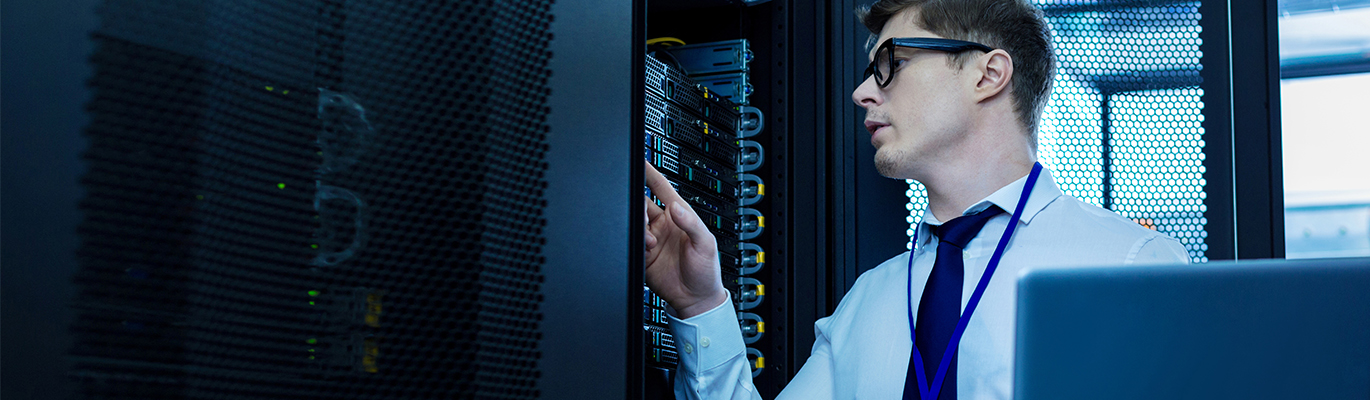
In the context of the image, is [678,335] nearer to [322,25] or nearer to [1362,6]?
[322,25]

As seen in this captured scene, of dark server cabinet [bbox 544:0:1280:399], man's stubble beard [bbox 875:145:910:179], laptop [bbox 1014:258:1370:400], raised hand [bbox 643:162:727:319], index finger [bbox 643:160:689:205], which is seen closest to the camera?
laptop [bbox 1014:258:1370:400]

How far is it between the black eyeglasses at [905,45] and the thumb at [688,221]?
1.38 feet

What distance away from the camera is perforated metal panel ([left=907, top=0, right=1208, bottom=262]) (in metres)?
1.69

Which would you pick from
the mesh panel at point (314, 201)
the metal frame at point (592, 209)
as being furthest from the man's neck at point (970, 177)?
the mesh panel at point (314, 201)

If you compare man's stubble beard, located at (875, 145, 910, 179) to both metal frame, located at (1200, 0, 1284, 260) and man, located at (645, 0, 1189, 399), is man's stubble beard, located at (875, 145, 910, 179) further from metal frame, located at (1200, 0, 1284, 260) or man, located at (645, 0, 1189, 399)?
Result: metal frame, located at (1200, 0, 1284, 260)

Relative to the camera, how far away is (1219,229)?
1.66 meters

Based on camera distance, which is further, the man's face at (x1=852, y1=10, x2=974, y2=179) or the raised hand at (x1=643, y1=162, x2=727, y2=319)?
the man's face at (x1=852, y1=10, x2=974, y2=179)

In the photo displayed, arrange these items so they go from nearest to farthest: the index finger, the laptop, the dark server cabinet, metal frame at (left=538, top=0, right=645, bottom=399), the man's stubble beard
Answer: the laptop < metal frame at (left=538, top=0, right=645, bottom=399) < the index finger < the man's stubble beard < the dark server cabinet

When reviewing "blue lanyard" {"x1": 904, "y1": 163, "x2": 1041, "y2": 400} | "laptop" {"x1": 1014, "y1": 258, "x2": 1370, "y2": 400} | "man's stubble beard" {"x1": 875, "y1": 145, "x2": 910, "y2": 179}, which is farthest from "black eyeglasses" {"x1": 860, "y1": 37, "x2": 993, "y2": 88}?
"laptop" {"x1": 1014, "y1": 258, "x2": 1370, "y2": 400}

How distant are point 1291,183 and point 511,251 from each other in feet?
4.63

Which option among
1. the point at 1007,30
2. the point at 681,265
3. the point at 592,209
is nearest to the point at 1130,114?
the point at 1007,30

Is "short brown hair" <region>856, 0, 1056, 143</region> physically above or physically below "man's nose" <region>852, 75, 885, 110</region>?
above

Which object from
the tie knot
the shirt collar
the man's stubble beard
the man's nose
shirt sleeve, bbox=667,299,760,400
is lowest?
shirt sleeve, bbox=667,299,760,400

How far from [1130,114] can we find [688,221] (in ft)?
2.98
